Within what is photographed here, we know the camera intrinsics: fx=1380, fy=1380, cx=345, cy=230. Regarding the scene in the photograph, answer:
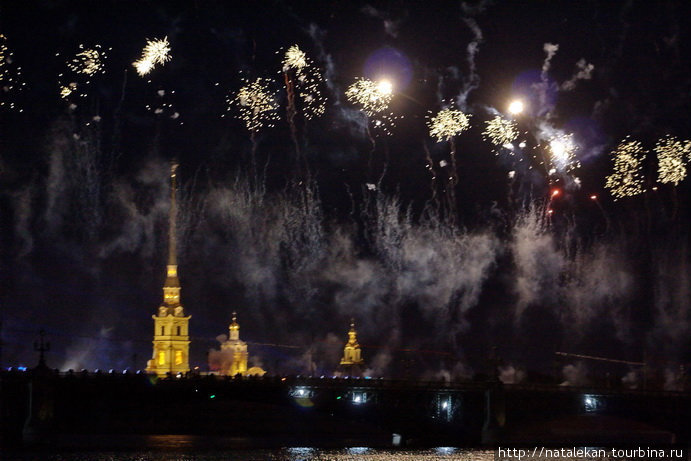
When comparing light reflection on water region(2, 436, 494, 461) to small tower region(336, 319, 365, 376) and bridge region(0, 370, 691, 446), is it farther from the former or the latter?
small tower region(336, 319, 365, 376)

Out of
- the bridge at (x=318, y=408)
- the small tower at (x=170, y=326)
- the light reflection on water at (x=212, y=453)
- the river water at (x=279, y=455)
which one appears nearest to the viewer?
the river water at (x=279, y=455)

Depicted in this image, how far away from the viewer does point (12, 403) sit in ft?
376

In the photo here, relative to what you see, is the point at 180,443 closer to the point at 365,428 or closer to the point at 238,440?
the point at 238,440

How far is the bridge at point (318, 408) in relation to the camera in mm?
116312

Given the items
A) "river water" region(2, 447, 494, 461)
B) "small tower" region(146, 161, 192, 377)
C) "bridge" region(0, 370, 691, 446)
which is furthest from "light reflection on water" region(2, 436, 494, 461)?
"small tower" region(146, 161, 192, 377)

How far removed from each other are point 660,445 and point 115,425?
57712 millimetres

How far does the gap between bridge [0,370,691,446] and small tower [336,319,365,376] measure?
134 feet

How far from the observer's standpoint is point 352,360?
629 ft

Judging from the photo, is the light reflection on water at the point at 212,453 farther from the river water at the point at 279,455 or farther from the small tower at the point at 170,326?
the small tower at the point at 170,326

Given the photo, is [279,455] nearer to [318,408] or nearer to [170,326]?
[318,408]

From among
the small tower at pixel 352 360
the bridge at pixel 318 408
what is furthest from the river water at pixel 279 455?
the small tower at pixel 352 360

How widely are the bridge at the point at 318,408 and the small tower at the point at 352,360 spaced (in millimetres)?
40980

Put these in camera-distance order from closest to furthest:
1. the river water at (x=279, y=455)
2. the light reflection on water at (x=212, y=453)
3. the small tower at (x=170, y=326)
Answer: the river water at (x=279, y=455), the light reflection on water at (x=212, y=453), the small tower at (x=170, y=326)

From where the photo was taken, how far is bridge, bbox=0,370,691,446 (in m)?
116
